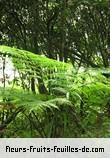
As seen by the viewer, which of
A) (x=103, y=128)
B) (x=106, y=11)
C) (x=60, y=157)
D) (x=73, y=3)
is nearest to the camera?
(x=60, y=157)

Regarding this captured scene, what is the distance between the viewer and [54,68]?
8.08 ft

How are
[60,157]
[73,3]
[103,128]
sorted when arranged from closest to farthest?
[60,157] → [103,128] → [73,3]

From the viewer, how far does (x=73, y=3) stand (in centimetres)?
374

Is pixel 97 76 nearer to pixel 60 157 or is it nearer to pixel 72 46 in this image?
pixel 60 157

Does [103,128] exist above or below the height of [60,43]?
below

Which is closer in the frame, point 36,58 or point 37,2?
point 36,58

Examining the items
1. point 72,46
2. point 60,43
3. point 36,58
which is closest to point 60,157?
point 36,58

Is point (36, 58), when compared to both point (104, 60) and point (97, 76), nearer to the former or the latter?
point (97, 76)

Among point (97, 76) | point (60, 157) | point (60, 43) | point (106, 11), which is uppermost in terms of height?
point (106, 11)

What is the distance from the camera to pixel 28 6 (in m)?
3.82

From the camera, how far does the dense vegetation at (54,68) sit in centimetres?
238

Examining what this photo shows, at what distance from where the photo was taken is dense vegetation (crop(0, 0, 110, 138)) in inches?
93.7

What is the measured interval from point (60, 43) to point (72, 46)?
31 cm

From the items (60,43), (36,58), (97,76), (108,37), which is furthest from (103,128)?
(108,37)
